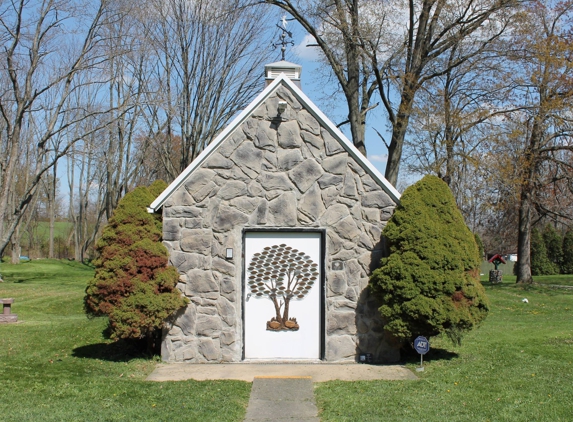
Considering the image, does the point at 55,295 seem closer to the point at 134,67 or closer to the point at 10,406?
the point at 134,67

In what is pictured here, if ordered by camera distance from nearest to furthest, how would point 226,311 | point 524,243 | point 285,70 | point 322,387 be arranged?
point 322,387, point 226,311, point 285,70, point 524,243

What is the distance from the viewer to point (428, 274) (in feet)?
28.5

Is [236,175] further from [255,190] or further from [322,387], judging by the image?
[322,387]

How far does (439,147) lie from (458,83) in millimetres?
3177

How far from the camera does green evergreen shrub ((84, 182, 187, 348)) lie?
866cm

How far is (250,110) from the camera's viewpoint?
9438 millimetres

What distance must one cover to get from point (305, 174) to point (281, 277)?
1.63m

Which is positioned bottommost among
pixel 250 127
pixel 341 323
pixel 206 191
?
pixel 341 323

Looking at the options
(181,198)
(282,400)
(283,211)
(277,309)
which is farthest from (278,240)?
(282,400)

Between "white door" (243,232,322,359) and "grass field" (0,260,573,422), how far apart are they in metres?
1.52

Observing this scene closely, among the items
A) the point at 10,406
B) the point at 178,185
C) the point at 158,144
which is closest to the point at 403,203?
the point at 178,185

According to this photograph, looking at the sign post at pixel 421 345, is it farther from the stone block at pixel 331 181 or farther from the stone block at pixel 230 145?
the stone block at pixel 230 145

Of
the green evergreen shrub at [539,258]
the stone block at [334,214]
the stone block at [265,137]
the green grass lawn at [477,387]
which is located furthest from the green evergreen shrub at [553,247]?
the stone block at [265,137]

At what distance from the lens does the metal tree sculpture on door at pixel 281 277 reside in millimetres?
9414
